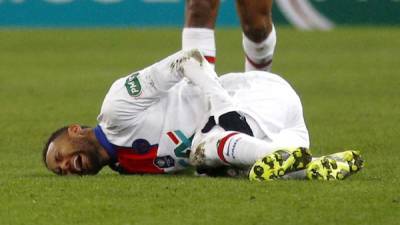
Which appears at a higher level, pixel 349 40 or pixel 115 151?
pixel 115 151

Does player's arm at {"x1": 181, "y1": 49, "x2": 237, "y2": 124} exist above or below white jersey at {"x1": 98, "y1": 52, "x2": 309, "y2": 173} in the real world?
above

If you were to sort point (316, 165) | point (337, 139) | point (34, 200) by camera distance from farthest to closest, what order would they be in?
1. point (337, 139)
2. point (316, 165)
3. point (34, 200)

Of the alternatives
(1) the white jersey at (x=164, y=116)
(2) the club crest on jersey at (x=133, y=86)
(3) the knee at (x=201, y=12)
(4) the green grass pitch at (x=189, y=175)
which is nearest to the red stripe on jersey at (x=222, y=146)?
(4) the green grass pitch at (x=189, y=175)

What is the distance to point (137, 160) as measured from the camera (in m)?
6.86

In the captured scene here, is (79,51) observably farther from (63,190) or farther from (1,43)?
(63,190)

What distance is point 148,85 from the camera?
6.82 meters

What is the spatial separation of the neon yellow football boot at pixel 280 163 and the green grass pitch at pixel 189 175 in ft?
0.24

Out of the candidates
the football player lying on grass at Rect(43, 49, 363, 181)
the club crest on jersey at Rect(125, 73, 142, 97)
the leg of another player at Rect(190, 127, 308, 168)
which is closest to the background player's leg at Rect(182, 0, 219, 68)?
the football player lying on grass at Rect(43, 49, 363, 181)

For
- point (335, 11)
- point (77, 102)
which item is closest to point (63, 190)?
point (77, 102)

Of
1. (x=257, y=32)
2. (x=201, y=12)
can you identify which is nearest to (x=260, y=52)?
(x=257, y=32)

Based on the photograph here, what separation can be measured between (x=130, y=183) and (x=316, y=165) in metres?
0.84

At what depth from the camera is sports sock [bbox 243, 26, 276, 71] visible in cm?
831

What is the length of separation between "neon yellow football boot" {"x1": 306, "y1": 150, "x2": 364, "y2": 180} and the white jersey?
1.03ft

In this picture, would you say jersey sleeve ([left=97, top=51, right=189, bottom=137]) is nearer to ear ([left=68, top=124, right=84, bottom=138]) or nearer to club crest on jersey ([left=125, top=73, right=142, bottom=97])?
club crest on jersey ([left=125, top=73, right=142, bottom=97])
